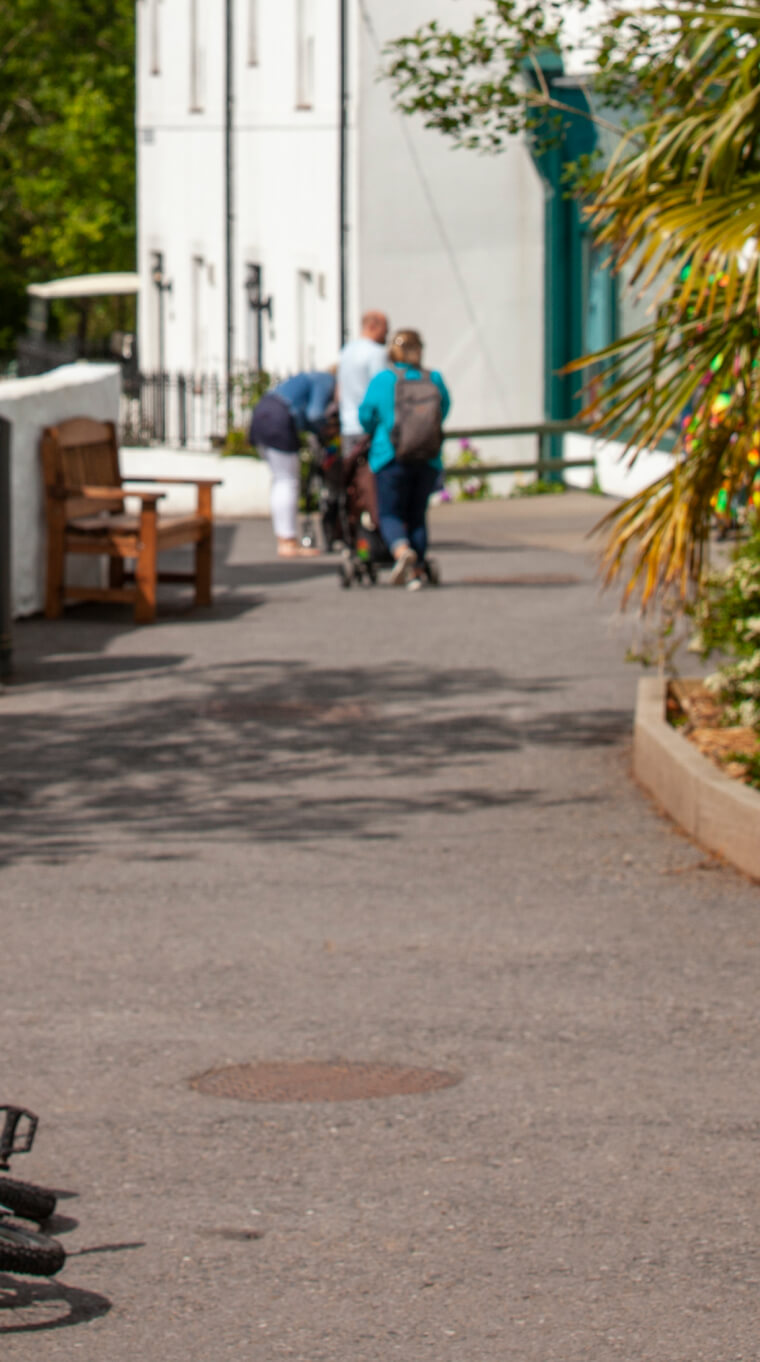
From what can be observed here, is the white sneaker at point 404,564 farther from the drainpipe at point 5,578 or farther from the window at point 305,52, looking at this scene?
the window at point 305,52

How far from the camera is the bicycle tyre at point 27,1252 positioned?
167 inches

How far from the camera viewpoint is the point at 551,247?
26266 mm

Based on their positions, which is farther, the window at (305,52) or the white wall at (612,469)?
the window at (305,52)

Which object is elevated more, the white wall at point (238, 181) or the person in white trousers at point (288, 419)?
the white wall at point (238, 181)

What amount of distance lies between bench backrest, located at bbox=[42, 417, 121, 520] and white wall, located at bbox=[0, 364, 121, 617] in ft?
Answer: 0.36

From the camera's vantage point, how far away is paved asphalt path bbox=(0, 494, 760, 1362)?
448 cm

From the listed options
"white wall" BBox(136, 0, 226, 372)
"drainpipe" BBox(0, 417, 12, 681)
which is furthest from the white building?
"drainpipe" BBox(0, 417, 12, 681)

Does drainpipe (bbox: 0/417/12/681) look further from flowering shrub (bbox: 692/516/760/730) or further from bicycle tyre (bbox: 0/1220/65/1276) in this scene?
bicycle tyre (bbox: 0/1220/65/1276)

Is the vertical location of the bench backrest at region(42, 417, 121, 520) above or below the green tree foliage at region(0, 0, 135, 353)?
below

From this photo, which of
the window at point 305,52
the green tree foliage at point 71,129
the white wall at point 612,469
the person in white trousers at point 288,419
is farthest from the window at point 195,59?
the green tree foliage at point 71,129

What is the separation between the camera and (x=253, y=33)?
29.2 meters

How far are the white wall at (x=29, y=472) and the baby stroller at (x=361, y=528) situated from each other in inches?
77.7

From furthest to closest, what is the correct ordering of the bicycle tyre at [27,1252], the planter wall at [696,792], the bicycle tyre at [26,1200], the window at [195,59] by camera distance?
the window at [195,59] < the planter wall at [696,792] < the bicycle tyre at [26,1200] < the bicycle tyre at [27,1252]

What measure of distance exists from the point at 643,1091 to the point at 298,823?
141 inches
